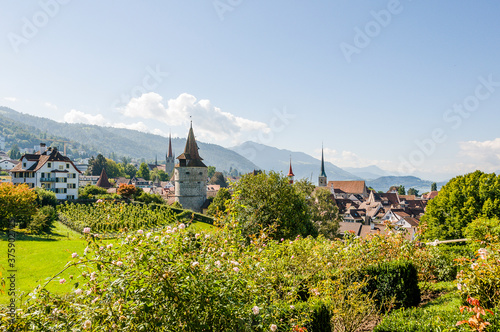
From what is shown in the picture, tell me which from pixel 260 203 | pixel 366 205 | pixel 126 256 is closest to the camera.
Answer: pixel 126 256

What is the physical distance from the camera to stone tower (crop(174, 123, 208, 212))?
165ft

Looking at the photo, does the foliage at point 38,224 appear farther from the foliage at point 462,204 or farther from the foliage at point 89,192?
the foliage at point 462,204

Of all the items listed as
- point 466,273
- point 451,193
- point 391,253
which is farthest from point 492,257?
point 451,193

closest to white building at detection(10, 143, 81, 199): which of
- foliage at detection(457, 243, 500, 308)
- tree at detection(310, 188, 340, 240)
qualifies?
tree at detection(310, 188, 340, 240)

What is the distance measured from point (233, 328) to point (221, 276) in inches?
25.7

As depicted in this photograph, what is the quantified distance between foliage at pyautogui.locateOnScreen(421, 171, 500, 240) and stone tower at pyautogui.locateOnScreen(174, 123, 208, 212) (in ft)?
113

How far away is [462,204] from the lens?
77.2 ft

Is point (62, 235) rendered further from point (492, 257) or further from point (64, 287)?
point (492, 257)

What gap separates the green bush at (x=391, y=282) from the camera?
26.8 feet

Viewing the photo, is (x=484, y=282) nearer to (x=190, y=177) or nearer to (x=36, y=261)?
(x=36, y=261)

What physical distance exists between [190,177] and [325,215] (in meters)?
25.8

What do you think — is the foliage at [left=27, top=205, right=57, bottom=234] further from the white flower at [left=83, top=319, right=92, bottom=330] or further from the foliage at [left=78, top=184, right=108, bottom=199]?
the white flower at [left=83, top=319, right=92, bottom=330]

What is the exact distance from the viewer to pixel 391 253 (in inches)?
380

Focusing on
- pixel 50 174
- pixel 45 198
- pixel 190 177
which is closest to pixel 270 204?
pixel 45 198
